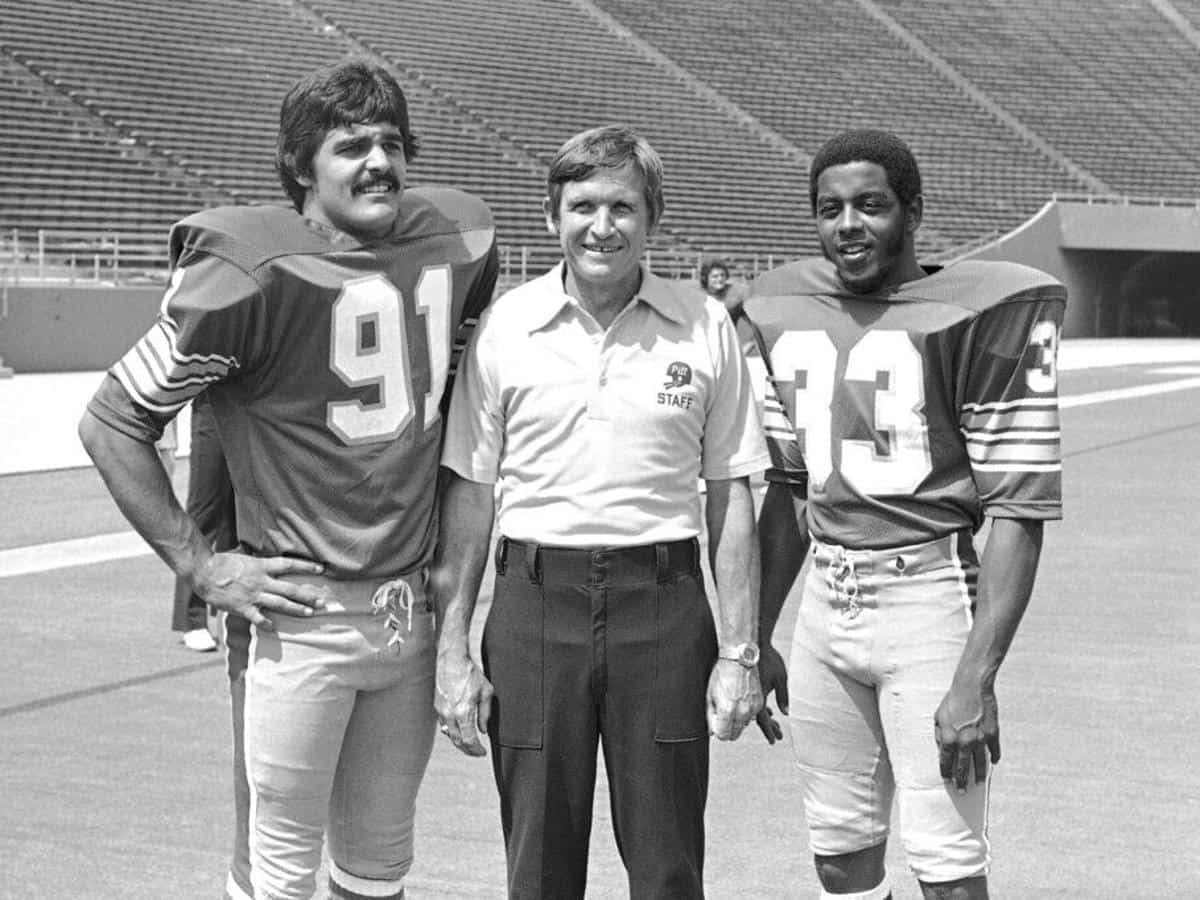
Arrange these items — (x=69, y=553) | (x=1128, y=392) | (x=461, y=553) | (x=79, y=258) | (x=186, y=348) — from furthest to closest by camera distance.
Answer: (x=79, y=258) → (x=1128, y=392) → (x=69, y=553) → (x=461, y=553) → (x=186, y=348)

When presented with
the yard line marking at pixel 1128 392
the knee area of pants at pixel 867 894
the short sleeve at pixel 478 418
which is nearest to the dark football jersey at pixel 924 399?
the short sleeve at pixel 478 418

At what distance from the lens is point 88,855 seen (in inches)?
169

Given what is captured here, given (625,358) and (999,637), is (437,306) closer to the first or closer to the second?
(625,358)

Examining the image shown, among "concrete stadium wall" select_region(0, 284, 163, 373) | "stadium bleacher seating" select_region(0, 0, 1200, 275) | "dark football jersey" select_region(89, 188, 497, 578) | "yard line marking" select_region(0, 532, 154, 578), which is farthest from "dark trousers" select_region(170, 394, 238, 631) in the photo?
"stadium bleacher seating" select_region(0, 0, 1200, 275)

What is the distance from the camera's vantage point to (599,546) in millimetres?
2977

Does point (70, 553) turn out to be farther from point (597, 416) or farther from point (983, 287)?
point (983, 287)

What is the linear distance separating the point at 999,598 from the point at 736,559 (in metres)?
0.45

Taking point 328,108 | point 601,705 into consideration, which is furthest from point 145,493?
point 601,705

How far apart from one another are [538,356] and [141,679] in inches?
142

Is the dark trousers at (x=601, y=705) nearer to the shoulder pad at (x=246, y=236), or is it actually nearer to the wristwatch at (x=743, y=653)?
the wristwatch at (x=743, y=653)

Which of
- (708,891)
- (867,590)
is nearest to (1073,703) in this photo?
(708,891)

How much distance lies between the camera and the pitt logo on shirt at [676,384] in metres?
3.01

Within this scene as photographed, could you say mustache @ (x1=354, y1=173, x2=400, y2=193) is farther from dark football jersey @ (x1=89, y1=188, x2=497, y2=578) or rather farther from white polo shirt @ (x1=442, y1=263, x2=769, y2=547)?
white polo shirt @ (x1=442, y1=263, x2=769, y2=547)

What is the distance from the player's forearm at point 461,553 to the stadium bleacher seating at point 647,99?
2034cm
